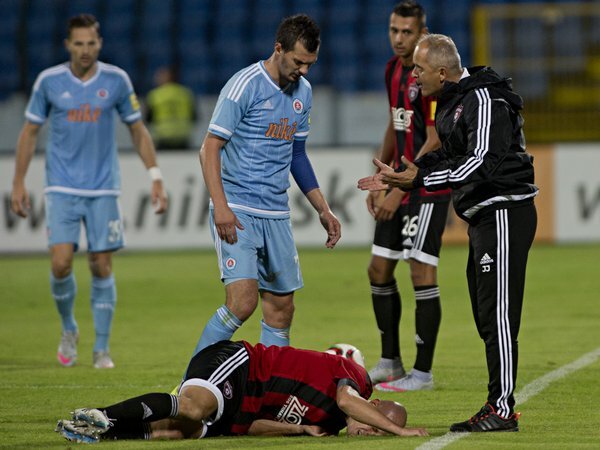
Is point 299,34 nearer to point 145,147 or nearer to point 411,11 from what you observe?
point 411,11

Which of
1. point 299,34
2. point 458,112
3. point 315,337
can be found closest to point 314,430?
point 458,112

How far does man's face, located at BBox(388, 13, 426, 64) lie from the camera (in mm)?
8008

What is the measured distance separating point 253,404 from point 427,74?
5.86ft

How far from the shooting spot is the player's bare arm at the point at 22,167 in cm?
905

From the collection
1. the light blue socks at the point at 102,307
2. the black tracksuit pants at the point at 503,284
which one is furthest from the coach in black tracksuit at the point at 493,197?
the light blue socks at the point at 102,307

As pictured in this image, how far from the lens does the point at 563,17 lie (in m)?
19.6

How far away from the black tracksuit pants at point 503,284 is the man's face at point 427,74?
65 cm

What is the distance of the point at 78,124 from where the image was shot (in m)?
9.15

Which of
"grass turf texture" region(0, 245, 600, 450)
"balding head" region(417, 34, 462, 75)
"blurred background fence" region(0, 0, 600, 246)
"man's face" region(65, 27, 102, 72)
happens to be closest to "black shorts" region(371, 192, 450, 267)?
"grass turf texture" region(0, 245, 600, 450)

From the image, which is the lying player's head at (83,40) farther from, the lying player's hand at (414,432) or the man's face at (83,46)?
the lying player's hand at (414,432)

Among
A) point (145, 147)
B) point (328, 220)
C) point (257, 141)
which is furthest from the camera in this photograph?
point (145, 147)

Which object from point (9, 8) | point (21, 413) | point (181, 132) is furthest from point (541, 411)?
point (9, 8)

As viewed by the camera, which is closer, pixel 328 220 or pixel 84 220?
pixel 328 220

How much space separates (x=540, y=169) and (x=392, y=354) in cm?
983
